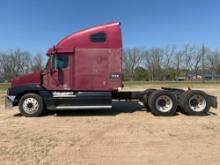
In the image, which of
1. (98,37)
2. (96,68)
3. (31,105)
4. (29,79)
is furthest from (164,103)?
(29,79)

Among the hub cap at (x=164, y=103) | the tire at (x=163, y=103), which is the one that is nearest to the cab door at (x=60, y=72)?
the tire at (x=163, y=103)

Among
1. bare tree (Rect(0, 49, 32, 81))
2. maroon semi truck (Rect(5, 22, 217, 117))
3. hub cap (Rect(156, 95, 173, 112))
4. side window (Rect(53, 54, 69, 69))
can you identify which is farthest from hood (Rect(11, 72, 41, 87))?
bare tree (Rect(0, 49, 32, 81))

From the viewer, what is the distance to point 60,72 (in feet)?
39.3

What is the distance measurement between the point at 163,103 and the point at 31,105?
5340 mm

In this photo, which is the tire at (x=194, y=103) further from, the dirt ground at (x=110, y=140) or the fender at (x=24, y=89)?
the fender at (x=24, y=89)

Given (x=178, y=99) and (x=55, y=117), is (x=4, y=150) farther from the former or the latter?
(x=178, y=99)

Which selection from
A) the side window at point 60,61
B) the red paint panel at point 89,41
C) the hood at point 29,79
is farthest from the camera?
the hood at point 29,79

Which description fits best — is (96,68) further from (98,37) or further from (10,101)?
(10,101)

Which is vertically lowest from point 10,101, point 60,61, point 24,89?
point 10,101

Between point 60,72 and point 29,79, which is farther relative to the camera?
point 29,79

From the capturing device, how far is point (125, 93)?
42.4ft

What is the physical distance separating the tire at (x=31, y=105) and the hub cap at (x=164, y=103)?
4682 millimetres

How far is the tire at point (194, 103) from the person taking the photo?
11875 mm

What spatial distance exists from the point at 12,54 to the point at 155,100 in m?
85.9
